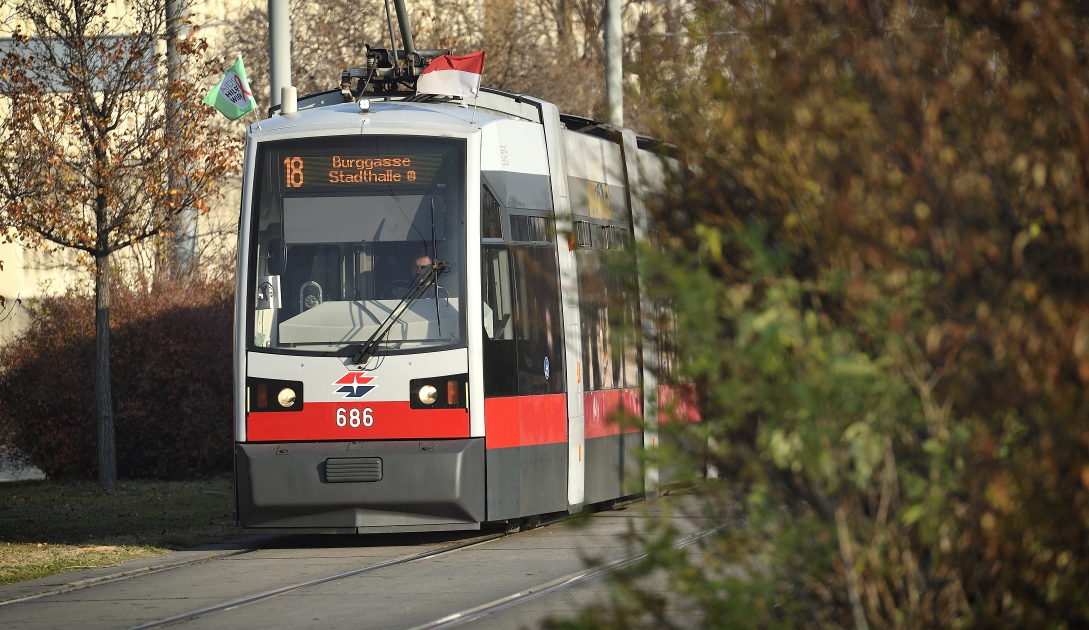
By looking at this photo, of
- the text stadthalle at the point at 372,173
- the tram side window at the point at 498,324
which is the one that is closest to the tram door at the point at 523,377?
the tram side window at the point at 498,324

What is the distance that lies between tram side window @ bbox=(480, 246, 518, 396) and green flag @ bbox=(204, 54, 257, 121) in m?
5.67

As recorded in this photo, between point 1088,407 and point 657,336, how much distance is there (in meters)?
1.21

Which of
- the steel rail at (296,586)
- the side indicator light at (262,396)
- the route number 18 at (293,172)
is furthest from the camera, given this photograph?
the route number 18 at (293,172)

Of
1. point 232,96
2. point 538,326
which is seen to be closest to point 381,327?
point 538,326

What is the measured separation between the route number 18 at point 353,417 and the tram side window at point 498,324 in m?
0.88

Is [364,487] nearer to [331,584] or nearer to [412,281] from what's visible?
[331,584]

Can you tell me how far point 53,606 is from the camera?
372 inches

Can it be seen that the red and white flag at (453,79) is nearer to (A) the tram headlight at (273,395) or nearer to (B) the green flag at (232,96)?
(A) the tram headlight at (273,395)

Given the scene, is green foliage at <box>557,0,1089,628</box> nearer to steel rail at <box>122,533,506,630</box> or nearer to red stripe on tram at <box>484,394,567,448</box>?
steel rail at <box>122,533,506,630</box>

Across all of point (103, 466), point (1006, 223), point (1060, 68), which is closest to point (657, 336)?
point (1006, 223)

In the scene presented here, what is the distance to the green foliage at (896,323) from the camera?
385cm

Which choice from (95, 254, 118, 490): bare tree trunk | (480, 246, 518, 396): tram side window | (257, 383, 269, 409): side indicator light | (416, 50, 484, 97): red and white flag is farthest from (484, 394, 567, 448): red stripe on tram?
(95, 254, 118, 490): bare tree trunk

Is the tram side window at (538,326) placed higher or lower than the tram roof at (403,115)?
lower

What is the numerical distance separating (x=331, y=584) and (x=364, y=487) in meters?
1.39
